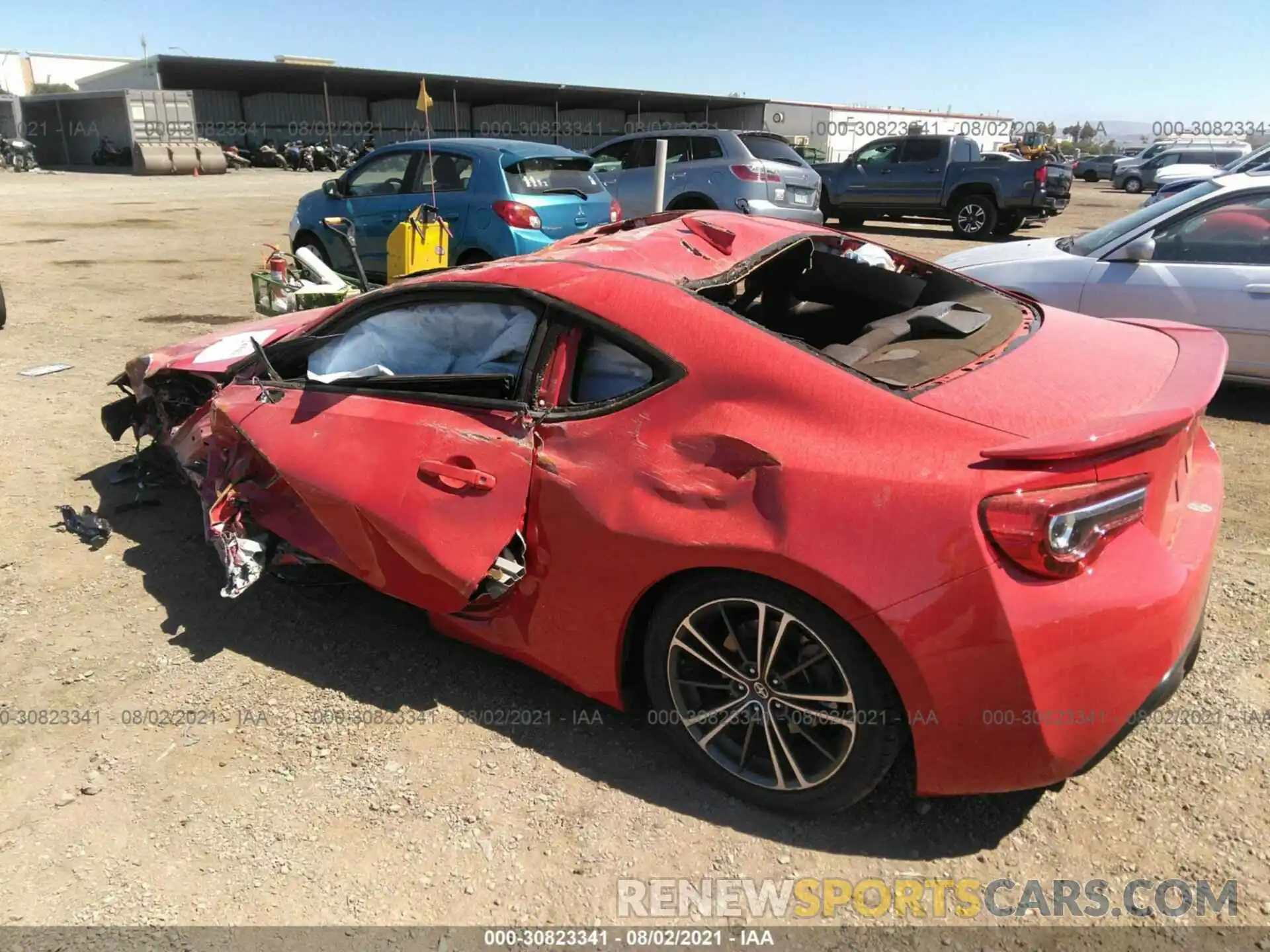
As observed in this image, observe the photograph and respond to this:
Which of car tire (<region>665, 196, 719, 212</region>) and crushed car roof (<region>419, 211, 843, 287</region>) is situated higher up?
crushed car roof (<region>419, 211, 843, 287</region>)

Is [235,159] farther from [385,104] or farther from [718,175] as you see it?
[718,175]

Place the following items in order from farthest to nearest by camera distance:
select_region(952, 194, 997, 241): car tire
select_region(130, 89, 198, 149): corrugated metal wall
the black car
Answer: the black car, select_region(130, 89, 198, 149): corrugated metal wall, select_region(952, 194, 997, 241): car tire

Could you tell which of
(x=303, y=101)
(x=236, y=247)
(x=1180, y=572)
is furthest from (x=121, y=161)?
(x=1180, y=572)

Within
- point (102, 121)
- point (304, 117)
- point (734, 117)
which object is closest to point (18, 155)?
point (102, 121)

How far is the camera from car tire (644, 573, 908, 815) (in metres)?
2.22

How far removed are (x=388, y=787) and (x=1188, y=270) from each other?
5.95 meters

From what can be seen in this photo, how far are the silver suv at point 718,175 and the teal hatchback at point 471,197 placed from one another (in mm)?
3654

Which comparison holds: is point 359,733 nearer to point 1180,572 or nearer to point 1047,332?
point 1180,572

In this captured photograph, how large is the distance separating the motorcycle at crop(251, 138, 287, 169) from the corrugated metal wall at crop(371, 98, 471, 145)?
6.95 m

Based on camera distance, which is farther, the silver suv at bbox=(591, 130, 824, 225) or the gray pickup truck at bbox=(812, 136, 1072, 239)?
the gray pickup truck at bbox=(812, 136, 1072, 239)

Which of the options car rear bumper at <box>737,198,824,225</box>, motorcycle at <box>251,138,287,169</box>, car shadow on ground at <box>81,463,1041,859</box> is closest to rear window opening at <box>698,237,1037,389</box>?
car shadow on ground at <box>81,463,1041,859</box>

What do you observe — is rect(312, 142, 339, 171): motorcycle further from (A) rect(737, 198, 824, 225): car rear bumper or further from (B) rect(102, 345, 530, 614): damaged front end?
(B) rect(102, 345, 530, 614): damaged front end

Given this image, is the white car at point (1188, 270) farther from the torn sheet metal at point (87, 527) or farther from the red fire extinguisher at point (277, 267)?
the torn sheet metal at point (87, 527)

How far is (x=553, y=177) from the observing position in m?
8.12
